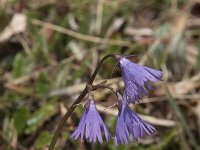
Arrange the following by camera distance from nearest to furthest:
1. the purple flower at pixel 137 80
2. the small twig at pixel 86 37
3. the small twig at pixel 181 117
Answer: the purple flower at pixel 137 80
the small twig at pixel 181 117
the small twig at pixel 86 37

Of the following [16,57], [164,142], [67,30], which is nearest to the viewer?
[164,142]

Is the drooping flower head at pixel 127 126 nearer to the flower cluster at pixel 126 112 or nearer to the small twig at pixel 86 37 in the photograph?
the flower cluster at pixel 126 112

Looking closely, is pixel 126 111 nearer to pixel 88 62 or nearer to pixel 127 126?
pixel 127 126

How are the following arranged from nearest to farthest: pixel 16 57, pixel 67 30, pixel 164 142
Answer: pixel 164 142
pixel 16 57
pixel 67 30

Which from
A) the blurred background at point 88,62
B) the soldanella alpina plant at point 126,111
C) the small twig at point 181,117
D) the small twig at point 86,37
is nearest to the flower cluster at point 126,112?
the soldanella alpina plant at point 126,111

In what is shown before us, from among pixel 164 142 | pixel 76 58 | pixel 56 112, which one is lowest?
pixel 164 142

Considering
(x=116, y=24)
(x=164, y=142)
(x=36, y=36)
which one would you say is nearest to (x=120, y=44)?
(x=116, y=24)

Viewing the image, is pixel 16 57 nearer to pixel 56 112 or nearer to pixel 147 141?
pixel 56 112
